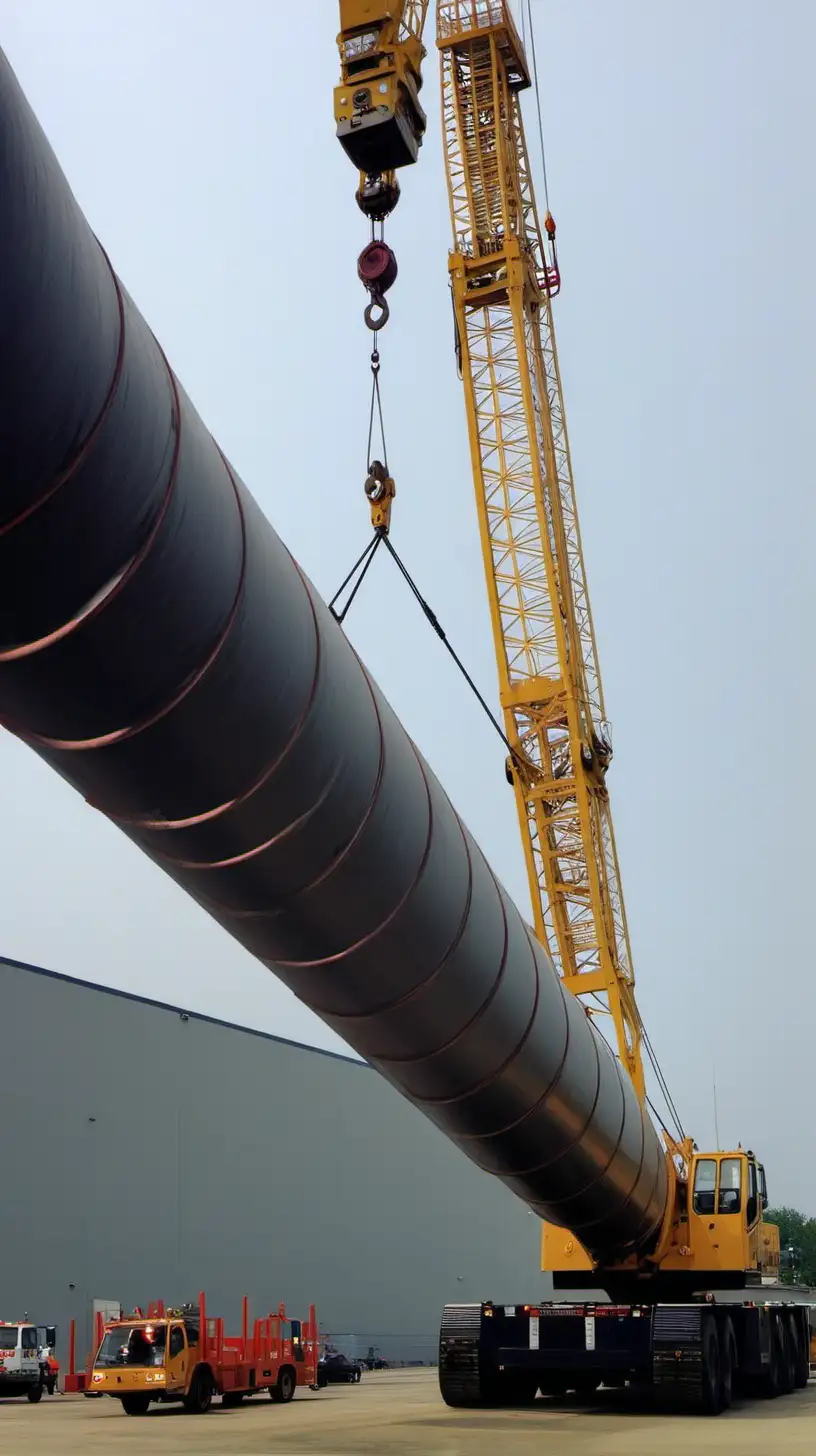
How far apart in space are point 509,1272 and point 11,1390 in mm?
27475

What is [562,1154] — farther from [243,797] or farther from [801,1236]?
[801,1236]

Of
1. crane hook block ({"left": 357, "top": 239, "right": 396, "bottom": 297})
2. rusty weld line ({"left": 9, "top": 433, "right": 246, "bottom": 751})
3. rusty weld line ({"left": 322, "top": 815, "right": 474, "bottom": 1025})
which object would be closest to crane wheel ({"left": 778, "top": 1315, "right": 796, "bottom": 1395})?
rusty weld line ({"left": 322, "top": 815, "right": 474, "bottom": 1025})

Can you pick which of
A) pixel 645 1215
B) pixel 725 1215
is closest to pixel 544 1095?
pixel 645 1215

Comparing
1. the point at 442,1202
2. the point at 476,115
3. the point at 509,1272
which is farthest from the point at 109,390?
the point at 509,1272

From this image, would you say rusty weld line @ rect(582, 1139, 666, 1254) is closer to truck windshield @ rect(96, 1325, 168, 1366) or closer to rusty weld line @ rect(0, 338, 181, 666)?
truck windshield @ rect(96, 1325, 168, 1366)

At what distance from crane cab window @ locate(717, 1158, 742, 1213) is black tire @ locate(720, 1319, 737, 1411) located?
1.36 meters

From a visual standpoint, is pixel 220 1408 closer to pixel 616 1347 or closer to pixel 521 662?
pixel 616 1347

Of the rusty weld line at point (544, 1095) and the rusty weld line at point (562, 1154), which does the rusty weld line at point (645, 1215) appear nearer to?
the rusty weld line at point (562, 1154)

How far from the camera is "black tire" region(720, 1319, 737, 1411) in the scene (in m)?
16.8

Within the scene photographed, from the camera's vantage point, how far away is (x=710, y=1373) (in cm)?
1620

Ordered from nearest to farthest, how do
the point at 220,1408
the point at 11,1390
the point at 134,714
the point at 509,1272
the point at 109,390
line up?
the point at 109,390 < the point at 134,714 < the point at 220,1408 < the point at 11,1390 < the point at 509,1272

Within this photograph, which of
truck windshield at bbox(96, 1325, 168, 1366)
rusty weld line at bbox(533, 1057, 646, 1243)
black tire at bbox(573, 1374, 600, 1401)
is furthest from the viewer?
truck windshield at bbox(96, 1325, 168, 1366)

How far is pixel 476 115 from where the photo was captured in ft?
86.1

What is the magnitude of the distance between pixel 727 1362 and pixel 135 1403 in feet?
28.4
